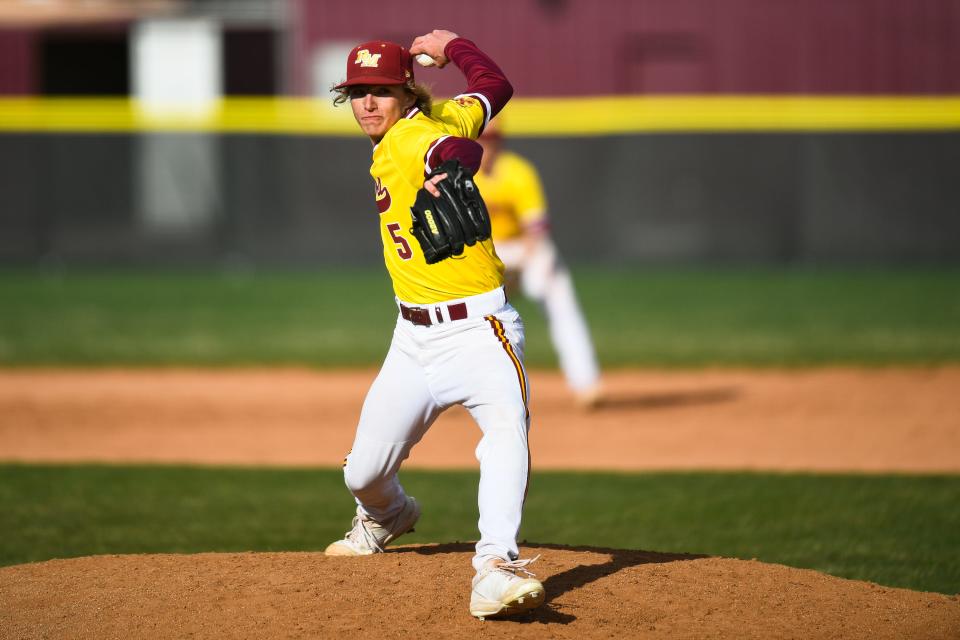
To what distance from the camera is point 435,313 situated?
14.9ft

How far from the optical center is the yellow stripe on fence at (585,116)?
56.6 feet

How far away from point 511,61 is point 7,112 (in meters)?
8.39

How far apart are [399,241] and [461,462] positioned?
399cm

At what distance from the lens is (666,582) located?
474cm

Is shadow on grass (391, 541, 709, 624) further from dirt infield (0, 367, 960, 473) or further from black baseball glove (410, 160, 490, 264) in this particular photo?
dirt infield (0, 367, 960, 473)

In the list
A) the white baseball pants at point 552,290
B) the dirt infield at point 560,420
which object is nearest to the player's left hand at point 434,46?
the dirt infield at point 560,420

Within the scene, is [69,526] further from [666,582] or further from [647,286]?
[647,286]

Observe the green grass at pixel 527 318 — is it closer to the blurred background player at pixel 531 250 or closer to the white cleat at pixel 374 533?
the blurred background player at pixel 531 250

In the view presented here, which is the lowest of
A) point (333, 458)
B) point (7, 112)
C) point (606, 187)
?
point (333, 458)

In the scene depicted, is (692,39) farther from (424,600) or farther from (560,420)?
(424,600)

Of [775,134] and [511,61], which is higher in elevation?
[511,61]

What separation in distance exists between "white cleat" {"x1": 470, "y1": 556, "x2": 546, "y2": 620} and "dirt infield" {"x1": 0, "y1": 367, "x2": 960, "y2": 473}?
3.91 meters

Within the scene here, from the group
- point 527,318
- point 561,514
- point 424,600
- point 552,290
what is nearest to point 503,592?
point 424,600

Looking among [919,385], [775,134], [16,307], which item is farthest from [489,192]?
[775,134]
